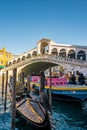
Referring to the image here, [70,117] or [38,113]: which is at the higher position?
[38,113]

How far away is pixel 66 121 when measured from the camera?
6.21m

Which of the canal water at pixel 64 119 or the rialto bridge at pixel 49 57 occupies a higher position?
the rialto bridge at pixel 49 57

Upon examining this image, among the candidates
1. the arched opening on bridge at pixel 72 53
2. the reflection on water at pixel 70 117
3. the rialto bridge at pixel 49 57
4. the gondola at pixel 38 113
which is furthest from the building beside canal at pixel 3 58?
the gondola at pixel 38 113

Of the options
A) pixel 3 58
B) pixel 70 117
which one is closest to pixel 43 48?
pixel 3 58

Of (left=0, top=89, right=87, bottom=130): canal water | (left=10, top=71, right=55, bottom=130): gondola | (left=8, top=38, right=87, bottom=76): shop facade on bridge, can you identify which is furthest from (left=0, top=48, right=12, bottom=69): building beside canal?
(left=10, top=71, right=55, bottom=130): gondola

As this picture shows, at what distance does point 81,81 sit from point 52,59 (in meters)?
7.67

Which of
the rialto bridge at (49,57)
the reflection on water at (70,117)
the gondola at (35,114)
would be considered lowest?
the reflection on water at (70,117)

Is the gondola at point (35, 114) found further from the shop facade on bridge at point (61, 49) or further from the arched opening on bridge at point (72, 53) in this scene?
the arched opening on bridge at point (72, 53)

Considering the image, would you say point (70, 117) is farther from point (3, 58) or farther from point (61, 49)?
point (3, 58)

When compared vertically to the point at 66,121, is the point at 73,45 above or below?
above

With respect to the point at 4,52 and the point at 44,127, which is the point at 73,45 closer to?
the point at 4,52

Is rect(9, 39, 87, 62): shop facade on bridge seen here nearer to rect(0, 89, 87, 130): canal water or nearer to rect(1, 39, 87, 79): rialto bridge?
rect(1, 39, 87, 79): rialto bridge

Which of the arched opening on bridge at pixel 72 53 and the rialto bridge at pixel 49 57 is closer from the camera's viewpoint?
the rialto bridge at pixel 49 57

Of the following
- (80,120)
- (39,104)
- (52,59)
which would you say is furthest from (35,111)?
(52,59)
